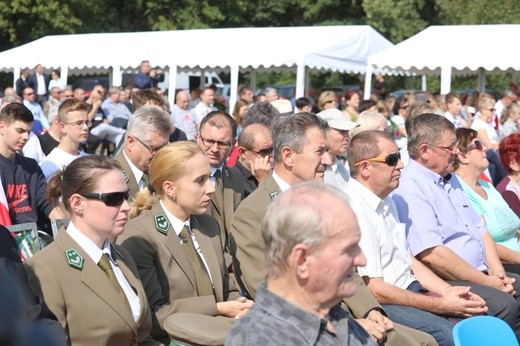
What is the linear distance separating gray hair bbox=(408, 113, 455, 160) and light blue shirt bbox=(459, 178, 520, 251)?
889 mm

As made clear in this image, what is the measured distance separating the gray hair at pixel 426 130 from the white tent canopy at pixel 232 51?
43.6 ft

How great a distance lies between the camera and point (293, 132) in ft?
16.6

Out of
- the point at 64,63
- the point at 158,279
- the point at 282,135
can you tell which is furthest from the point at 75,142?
the point at 64,63

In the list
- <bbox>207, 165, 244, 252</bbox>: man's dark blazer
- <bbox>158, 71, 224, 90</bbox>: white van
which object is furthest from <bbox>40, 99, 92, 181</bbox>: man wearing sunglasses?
<bbox>158, 71, 224, 90</bbox>: white van

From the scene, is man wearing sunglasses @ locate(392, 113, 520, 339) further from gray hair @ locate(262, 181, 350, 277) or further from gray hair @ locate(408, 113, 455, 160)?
gray hair @ locate(262, 181, 350, 277)

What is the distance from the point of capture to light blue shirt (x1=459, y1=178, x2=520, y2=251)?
22.7ft

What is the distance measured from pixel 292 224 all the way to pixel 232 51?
1890cm

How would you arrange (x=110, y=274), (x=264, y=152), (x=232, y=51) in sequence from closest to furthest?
(x=110, y=274), (x=264, y=152), (x=232, y=51)

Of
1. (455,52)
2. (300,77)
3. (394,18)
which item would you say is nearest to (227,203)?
(455,52)

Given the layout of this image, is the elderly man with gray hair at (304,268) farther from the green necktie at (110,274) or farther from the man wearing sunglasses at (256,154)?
the man wearing sunglasses at (256,154)

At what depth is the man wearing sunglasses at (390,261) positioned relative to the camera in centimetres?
504

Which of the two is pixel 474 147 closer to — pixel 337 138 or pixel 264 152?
pixel 337 138

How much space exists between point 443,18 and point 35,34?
20.0 meters

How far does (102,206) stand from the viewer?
12.9ft
